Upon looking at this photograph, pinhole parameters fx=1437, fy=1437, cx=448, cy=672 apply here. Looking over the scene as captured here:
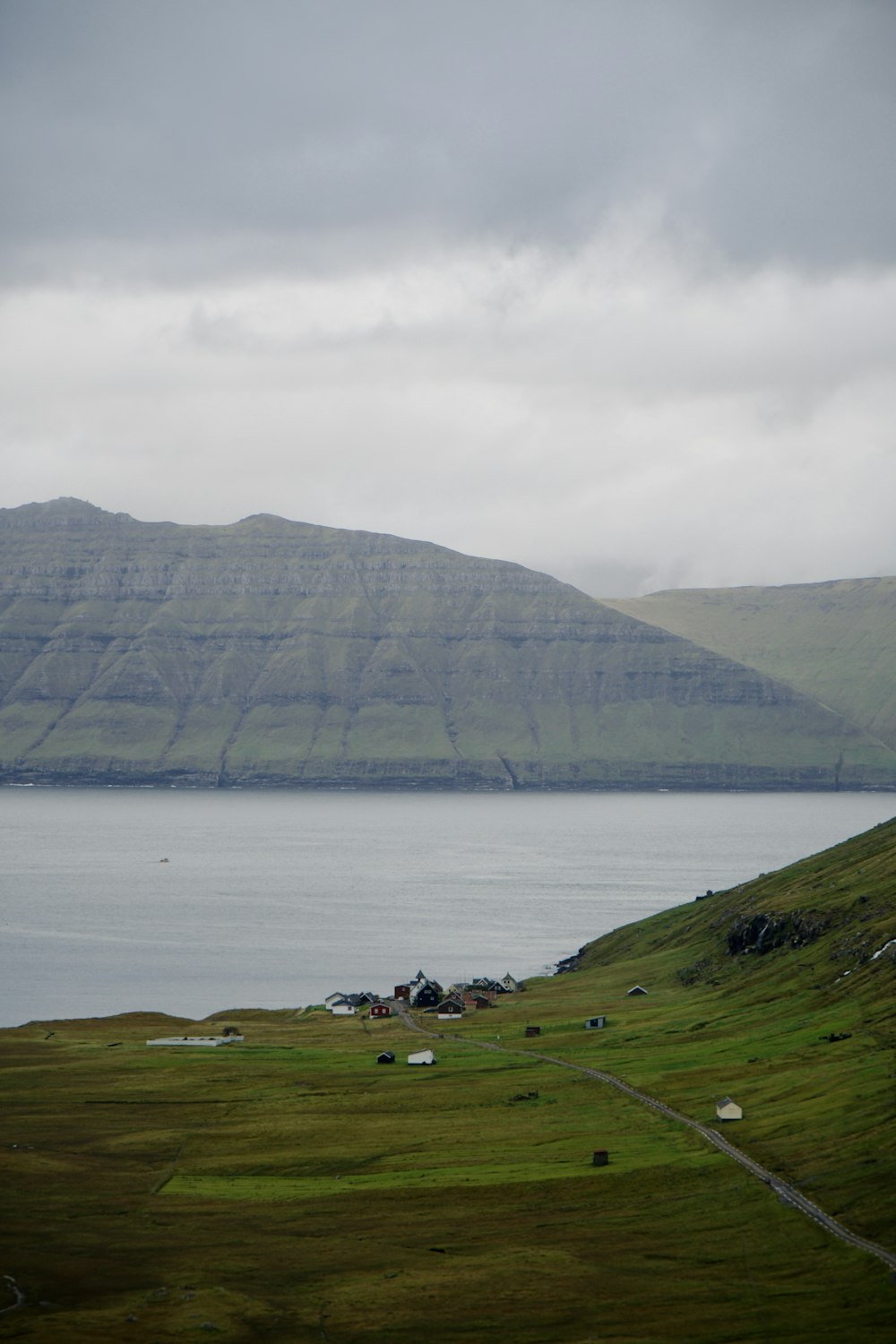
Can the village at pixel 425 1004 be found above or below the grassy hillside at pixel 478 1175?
below

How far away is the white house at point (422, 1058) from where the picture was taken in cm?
11281

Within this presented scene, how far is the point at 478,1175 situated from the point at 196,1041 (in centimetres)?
5685

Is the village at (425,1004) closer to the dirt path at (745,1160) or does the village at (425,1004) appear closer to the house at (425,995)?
the house at (425,995)

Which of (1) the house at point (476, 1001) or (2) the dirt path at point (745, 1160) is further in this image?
(1) the house at point (476, 1001)

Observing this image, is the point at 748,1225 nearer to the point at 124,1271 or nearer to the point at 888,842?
the point at 124,1271

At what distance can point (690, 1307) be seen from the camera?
2189 inches

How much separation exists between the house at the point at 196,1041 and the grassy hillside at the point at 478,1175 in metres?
2.54

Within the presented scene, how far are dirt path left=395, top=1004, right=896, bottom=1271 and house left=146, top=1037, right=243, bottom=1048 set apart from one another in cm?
2346

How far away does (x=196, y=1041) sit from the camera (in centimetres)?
12875

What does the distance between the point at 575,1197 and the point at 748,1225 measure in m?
10.4

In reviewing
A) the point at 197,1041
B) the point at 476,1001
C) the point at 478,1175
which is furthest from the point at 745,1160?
the point at 476,1001

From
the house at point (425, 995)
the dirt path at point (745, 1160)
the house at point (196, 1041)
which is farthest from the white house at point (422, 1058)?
the house at point (425, 995)

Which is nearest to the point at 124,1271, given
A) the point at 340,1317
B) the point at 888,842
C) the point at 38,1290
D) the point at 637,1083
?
the point at 38,1290

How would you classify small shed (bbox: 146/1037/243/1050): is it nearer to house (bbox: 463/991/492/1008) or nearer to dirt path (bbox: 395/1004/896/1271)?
dirt path (bbox: 395/1004/896/1271)
